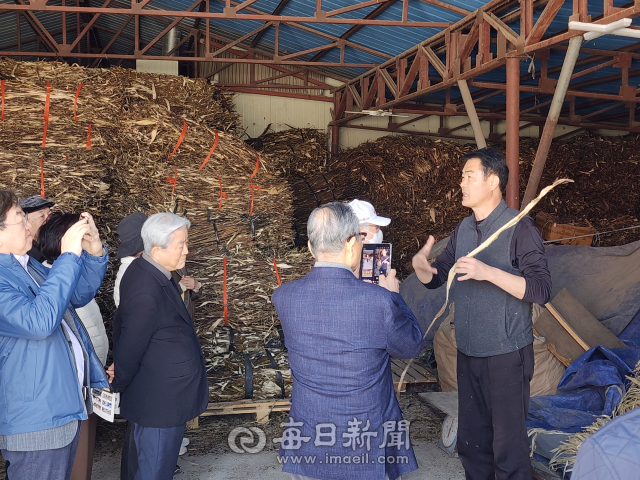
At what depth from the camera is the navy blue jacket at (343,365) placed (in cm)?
217

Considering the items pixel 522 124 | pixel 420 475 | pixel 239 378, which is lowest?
pixel 420 475

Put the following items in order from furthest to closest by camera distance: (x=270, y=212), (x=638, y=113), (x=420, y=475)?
1. (x=638, y=113)
2. (x=270, y=212)
3. (x=420, y=475)

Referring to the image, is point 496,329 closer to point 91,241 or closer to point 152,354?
point 152,354

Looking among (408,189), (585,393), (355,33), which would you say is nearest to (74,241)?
(585,393)

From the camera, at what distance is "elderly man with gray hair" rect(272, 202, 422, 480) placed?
7.13 feet

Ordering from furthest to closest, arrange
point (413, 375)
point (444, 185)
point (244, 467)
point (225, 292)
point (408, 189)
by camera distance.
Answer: point (444, 185), point (408, 189), point (413, 375), point (225, 292), point (244, 467)

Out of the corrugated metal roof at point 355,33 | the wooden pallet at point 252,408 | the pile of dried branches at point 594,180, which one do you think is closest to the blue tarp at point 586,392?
the wooden pallet at point 252,408

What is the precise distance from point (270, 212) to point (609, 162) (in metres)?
7.95

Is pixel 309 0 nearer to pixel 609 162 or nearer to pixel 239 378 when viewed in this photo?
pixel 239 378

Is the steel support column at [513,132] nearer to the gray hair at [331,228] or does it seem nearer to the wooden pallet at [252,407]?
the wooden pallet at [252,407]

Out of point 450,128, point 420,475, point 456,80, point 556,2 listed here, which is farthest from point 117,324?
point 450,128

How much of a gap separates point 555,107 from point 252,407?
3417 millimetres

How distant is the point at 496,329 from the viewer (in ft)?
9.30

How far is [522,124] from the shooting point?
12164 mm
